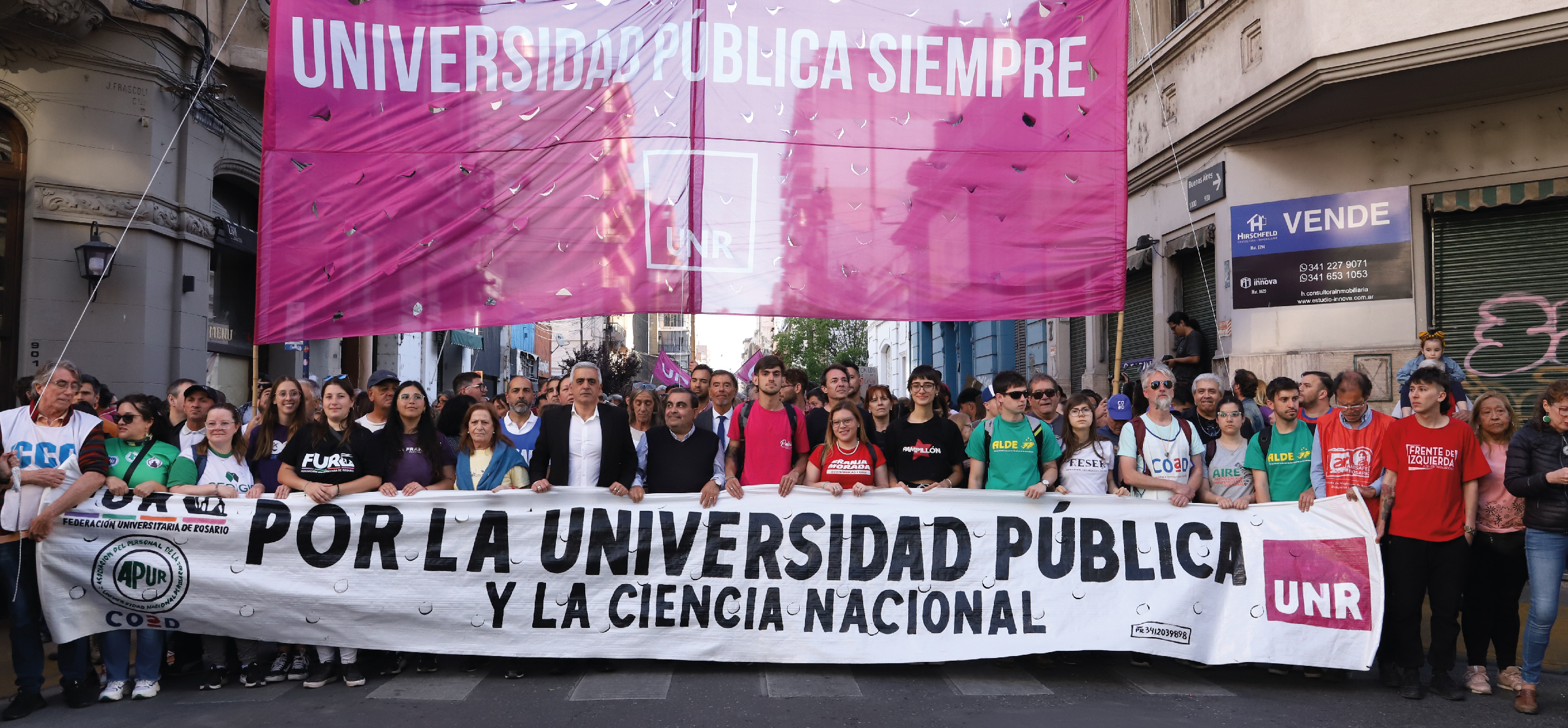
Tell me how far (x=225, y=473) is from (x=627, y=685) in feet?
8.70

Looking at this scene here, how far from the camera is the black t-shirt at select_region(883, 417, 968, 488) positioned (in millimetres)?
6266

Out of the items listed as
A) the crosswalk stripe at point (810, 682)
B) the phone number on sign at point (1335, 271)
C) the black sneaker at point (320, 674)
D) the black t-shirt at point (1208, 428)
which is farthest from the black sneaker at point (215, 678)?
the phone number on sign at point (1335, 271)

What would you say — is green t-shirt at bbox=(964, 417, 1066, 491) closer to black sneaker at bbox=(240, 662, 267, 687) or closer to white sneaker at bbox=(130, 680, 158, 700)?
black sneaker at bbox=(240, 662, 267, 687)

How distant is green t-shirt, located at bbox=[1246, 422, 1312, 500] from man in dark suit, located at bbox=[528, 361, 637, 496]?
148 inches

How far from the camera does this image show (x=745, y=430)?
21.9ft

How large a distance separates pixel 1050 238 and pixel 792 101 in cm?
186

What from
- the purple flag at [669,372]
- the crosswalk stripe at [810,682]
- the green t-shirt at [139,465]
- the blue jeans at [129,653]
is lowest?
the crosswalk stripe at [810,682]

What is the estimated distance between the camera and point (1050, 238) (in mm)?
6328

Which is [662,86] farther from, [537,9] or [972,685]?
[972,685]

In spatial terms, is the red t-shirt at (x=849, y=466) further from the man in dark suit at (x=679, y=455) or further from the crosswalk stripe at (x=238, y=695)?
the crosswalk stripe at (x=238, y=695)

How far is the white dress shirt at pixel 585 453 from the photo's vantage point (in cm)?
603

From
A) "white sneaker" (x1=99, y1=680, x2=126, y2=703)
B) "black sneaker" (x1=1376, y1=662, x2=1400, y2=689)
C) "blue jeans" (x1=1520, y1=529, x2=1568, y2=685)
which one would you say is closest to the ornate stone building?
"white sneaker" (x1=99, y1=680, x2=126, y2=703)

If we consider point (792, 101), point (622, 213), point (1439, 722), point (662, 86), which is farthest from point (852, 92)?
point (1439, 722)

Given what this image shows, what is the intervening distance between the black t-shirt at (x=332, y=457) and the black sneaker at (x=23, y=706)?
1.63 metres
